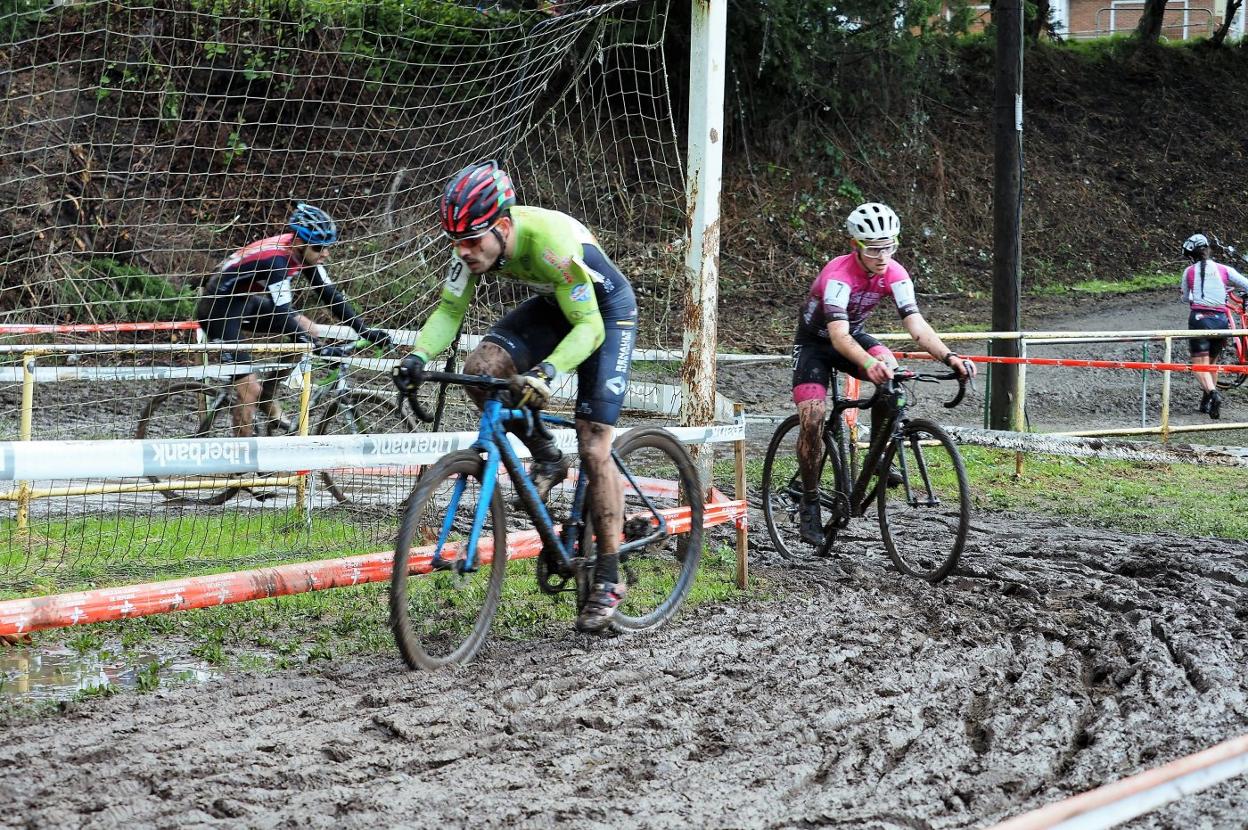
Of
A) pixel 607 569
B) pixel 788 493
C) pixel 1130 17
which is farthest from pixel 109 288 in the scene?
pixel 1130 17

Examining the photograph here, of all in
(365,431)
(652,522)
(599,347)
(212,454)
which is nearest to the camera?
(212,454)

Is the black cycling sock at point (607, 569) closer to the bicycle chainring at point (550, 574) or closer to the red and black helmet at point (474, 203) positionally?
the bicycle chainring at point (550, 574)

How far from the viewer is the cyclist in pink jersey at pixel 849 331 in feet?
24.4

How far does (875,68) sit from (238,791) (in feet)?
70.8

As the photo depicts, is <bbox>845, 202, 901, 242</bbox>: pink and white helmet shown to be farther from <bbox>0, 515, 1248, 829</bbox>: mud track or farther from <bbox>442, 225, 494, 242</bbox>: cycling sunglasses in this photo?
<bbox>442, 225, 494, 242</bbox>: cycling sunglasses

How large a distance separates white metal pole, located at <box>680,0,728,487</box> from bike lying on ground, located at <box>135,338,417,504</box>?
108 inches

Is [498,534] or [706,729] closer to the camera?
[706,729]

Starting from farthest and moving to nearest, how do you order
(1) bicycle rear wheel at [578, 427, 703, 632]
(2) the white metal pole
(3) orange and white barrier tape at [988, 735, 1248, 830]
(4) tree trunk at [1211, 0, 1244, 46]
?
(4) tree trunk at [1211, 0, 1244, 46] < (2) the white metal pole < (1) bicycle rear wheel at [578, 427, 703, 632] < (3) orange and white barrier tape at [988, 735, 1248, 830]

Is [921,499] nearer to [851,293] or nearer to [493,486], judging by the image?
[851,293]

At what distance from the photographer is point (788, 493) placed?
8.27 m

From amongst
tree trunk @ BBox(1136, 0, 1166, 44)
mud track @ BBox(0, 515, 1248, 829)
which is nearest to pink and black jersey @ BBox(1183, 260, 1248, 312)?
mud track @ BBox(0, 515, 1248, 829)

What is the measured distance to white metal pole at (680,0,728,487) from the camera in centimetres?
699

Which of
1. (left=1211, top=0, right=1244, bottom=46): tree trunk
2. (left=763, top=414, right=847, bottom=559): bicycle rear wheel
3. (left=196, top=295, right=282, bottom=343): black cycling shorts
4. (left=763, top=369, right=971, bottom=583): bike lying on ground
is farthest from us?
(left=1211, top=0, right=1244, bottom=46): tree trunk

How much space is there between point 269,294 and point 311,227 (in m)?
0.68
